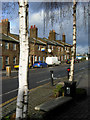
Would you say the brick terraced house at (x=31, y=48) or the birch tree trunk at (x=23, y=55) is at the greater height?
the brick terraced house at (x=31, y=48)

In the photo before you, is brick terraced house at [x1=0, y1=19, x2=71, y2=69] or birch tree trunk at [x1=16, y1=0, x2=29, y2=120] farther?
brick terraced house at [x1=0, y1=19, x2=71, y2=69]

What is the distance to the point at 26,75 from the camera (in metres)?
3.33

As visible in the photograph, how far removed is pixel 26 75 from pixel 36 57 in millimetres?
38794

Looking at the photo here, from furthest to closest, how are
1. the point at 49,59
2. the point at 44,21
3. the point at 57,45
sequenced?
the point at 57,45
the point at 49,59
the point at 44,21

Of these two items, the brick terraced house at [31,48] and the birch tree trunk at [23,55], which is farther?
the brick terraced house at [31,48]

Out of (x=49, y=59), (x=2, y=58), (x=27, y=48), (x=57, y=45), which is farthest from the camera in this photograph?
(x=57, y=45)

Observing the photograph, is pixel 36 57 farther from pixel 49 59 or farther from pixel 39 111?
pixel 39 111

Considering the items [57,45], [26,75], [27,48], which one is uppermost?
[57,45]

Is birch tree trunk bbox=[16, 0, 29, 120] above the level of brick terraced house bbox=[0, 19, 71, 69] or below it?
below

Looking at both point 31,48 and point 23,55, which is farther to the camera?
point 31,48

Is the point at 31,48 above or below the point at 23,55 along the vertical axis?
above

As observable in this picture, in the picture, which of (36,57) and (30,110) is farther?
(36,57)

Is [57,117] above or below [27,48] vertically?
below

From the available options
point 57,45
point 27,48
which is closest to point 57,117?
point 27,48
